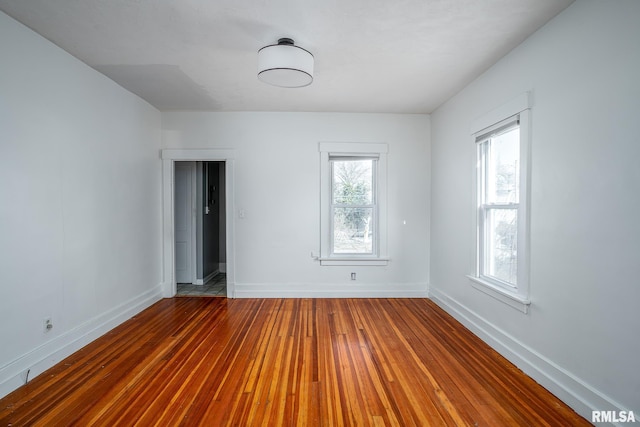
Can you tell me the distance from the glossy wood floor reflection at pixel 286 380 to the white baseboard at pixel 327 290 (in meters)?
0.91

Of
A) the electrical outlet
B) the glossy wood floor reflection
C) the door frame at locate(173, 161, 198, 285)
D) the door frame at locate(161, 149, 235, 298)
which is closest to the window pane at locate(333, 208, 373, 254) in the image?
the glossy wood floor reflection

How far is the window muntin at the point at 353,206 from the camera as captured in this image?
15.1 feet

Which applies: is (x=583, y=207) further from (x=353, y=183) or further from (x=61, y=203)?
(x=61, y=203)

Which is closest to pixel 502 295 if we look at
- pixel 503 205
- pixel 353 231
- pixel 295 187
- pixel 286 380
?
pixel 503 205

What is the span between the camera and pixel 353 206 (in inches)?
181

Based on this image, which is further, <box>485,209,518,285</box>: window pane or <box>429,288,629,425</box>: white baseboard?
<box>485,209,518,285</box>: window pane

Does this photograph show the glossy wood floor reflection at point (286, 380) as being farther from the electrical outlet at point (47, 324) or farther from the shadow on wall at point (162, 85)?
the shadow on wall at point (162, 85)

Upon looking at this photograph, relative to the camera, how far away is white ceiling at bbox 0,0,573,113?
212cm

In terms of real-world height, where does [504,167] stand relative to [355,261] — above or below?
above

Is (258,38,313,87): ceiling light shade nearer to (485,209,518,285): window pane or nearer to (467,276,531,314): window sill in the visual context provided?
(485,209,518,285): window pane

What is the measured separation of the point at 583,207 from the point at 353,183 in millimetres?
2910

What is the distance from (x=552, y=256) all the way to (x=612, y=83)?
1.14m

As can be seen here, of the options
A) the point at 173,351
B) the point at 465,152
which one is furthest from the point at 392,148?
the point at 173,351

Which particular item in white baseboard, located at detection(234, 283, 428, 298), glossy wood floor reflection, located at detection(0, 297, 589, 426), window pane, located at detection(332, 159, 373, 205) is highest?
window pane, located at detection(332, 159, 373, 205)
